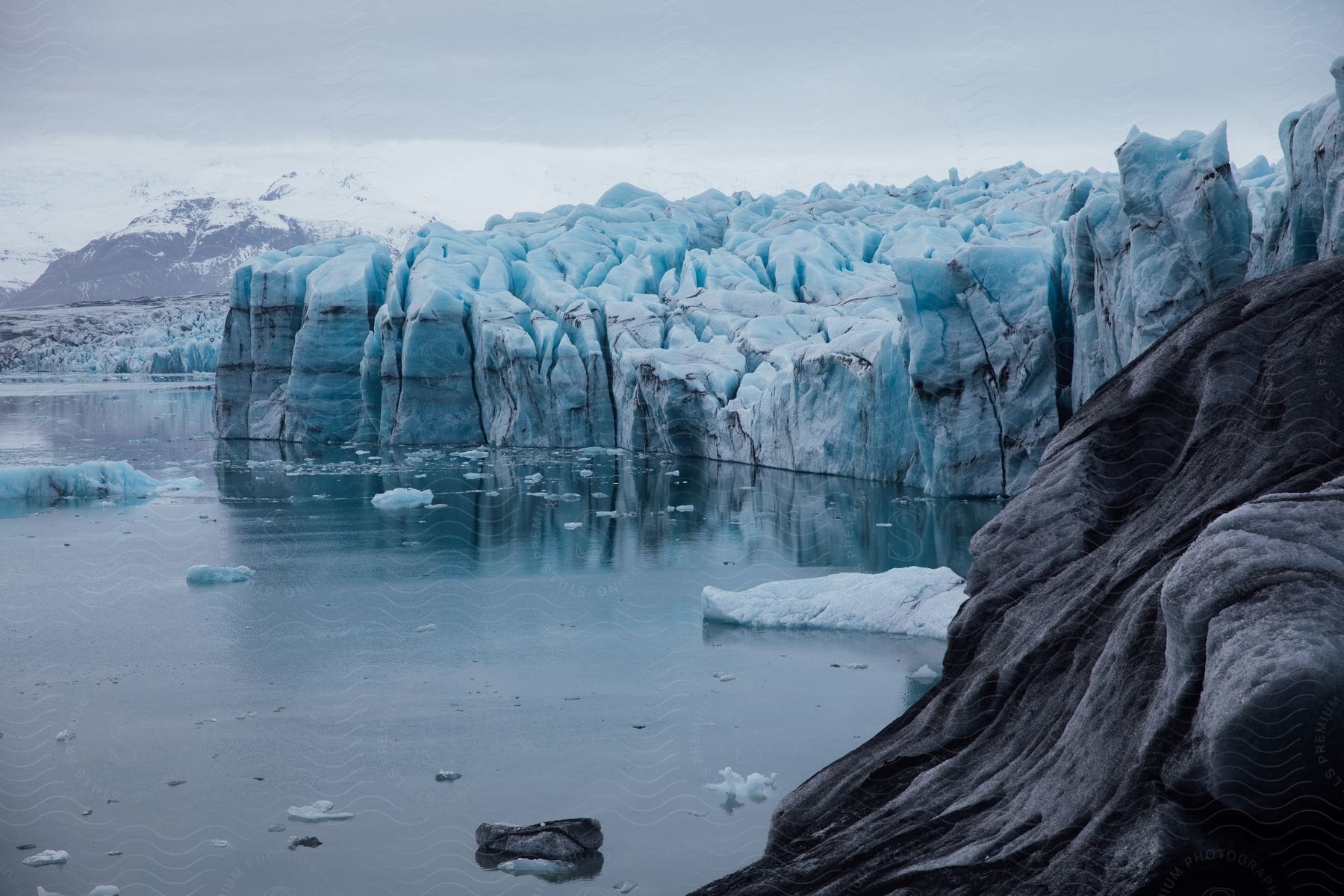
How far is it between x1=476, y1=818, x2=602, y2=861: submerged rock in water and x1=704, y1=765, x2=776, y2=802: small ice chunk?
0.75 metres

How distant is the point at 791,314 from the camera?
23.5m

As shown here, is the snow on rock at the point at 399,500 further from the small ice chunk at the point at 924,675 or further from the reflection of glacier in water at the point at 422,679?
the small ice chunk at the point at 924,675

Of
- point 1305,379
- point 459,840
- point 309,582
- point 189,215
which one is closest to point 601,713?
point 459,840

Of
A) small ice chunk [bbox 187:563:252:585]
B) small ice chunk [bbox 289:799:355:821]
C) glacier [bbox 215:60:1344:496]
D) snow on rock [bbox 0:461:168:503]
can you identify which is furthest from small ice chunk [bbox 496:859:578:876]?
snow on rock [bbox 0:461:168:503]

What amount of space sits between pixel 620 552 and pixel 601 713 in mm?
5785

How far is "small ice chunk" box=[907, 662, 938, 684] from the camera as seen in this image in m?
7.52

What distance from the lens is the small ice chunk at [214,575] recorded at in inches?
445

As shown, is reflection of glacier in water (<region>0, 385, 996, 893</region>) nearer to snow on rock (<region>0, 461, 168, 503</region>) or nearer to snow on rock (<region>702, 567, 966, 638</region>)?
snow on rock (<region>702, 567, 966, 638</region>)

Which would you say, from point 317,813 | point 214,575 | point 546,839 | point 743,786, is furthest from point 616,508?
point 546,839

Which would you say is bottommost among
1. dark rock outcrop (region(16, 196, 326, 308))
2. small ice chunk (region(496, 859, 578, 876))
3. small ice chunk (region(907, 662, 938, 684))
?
small ice chunk (region(496, 859, 578, 876))

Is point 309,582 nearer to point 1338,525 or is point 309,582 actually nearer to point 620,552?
point 620,552

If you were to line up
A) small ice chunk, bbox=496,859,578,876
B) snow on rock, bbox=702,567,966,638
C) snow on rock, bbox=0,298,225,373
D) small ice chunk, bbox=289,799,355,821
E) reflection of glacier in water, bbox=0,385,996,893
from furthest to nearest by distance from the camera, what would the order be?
snow on rock, bbox=0,298,225,373 < snow on rock, bbox=702,567,966,638 < small ice chunk, bbox=289,799,355,821 < reflection of glacier in water, bbox=0,385,996,893 < small ice chunk, bbox=496,859,578,876

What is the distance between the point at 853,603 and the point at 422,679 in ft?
11.2

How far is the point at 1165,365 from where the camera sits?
5.42 m
